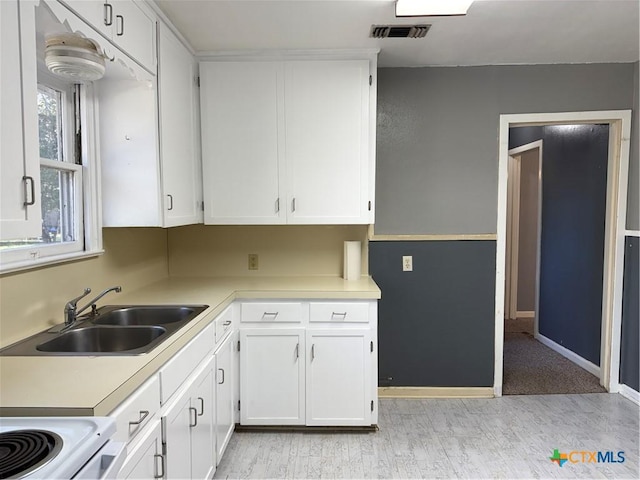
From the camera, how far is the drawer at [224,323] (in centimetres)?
208

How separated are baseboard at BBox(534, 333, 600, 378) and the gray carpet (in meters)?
0.03

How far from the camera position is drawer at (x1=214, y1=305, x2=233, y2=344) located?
6.82 ft

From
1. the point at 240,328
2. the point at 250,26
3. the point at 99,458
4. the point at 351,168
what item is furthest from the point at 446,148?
the point at 99,458

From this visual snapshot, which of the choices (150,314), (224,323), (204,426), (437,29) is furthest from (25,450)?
(437,29)

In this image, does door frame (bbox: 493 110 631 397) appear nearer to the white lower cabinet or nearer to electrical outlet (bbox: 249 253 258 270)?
electrical outlet (bbox: 249 253 258 270)

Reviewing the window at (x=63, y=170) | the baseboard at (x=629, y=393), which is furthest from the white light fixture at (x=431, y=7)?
the baseboard at (x=629, y=393)

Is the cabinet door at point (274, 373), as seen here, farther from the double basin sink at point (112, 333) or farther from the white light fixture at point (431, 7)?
the white light fixture at point (431, 7)

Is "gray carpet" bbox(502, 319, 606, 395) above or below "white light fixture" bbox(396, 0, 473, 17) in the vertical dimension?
below

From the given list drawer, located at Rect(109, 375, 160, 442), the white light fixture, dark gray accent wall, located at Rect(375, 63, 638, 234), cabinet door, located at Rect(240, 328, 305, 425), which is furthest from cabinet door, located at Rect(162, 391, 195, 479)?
the white light fixture

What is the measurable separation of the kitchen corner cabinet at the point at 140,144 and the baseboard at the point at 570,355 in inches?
135

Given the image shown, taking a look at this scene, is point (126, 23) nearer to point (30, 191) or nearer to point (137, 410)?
point (30, 191)

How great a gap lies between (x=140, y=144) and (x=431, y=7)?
62.2 inches

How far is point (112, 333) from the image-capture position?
175 centimetres

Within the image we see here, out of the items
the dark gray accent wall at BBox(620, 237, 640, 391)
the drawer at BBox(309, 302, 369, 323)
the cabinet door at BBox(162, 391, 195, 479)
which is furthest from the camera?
the dark gray accent wall at BBox(620, 237, 640, 391)
